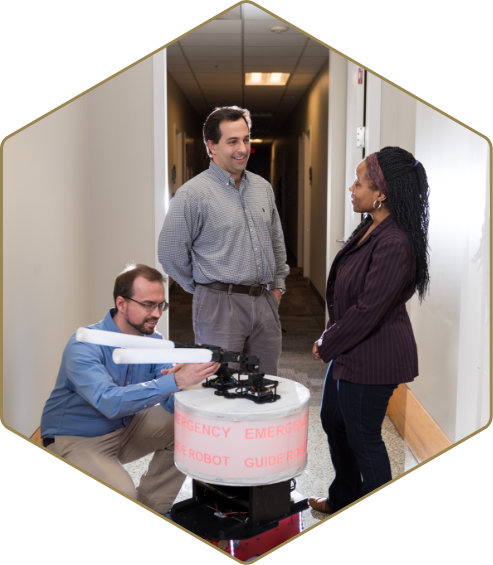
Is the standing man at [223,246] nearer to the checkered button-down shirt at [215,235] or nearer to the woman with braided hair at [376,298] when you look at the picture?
the checkered button-down shirt at [215,235]

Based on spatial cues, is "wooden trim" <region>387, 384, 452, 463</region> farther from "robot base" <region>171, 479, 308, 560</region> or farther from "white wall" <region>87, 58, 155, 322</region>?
"white wall" <region>87, 58, 155, 322</region>

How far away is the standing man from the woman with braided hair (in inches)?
8.9

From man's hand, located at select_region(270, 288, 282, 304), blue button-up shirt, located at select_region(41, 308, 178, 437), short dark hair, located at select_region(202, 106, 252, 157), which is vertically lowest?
blue button-up shirt, located at select_region(41, 308, 178, 437)

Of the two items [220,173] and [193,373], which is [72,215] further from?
[193,373]

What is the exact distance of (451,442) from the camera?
1333mm

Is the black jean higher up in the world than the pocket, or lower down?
lower down

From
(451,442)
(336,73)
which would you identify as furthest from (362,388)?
(336,73)

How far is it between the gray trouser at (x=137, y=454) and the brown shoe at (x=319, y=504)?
0.30 m

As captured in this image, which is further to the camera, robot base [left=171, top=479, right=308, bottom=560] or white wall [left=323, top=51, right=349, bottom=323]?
white wall [left=323, top=51, right=349, bottom=323]

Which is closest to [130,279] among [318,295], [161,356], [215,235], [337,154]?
[215,235]

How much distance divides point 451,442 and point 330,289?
1.80ft

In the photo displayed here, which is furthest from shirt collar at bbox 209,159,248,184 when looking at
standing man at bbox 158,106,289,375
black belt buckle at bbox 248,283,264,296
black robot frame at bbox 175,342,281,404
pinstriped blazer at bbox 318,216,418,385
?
black robot frame at bbox 175,342,281,404

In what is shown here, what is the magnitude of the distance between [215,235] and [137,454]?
0.53 metres

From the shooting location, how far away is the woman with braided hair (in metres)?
0.99
